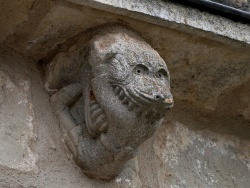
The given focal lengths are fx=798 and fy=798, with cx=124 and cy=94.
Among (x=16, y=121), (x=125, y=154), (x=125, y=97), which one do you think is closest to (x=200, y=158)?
(x=125, y=154)

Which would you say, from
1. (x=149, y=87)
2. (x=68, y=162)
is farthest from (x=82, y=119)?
(x=149, y=87)

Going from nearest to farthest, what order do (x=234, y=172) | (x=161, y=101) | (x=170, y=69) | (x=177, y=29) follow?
(x=161, y=101) → (x=177, y=29) → (x=170, y=69) → (x=234, y=172)

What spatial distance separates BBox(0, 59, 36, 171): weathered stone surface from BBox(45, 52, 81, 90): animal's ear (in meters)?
0.07

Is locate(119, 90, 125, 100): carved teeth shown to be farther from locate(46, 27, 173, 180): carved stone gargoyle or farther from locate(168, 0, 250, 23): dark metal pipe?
locate(168, 0, 250, 23): dark metal pipe

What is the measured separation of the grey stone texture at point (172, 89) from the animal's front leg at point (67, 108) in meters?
0.02

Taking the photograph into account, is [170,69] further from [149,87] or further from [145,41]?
[149,87]

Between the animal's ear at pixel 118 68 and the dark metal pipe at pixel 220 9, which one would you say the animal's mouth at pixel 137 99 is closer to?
the animal's ear at pixel 118 68

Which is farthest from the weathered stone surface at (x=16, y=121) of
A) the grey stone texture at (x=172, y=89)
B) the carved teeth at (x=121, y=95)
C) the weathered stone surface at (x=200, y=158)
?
the weathered stone surface at (x=200, y=158)

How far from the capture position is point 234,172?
2482 millimetres

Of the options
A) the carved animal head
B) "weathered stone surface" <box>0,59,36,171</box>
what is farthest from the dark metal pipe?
"weathered stone surface" <box>0,59,36,171</box>

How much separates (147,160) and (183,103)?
0.23 meters

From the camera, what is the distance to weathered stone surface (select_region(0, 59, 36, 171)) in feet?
6.86

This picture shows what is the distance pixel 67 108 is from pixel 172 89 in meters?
0.34

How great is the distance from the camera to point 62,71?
224cm
